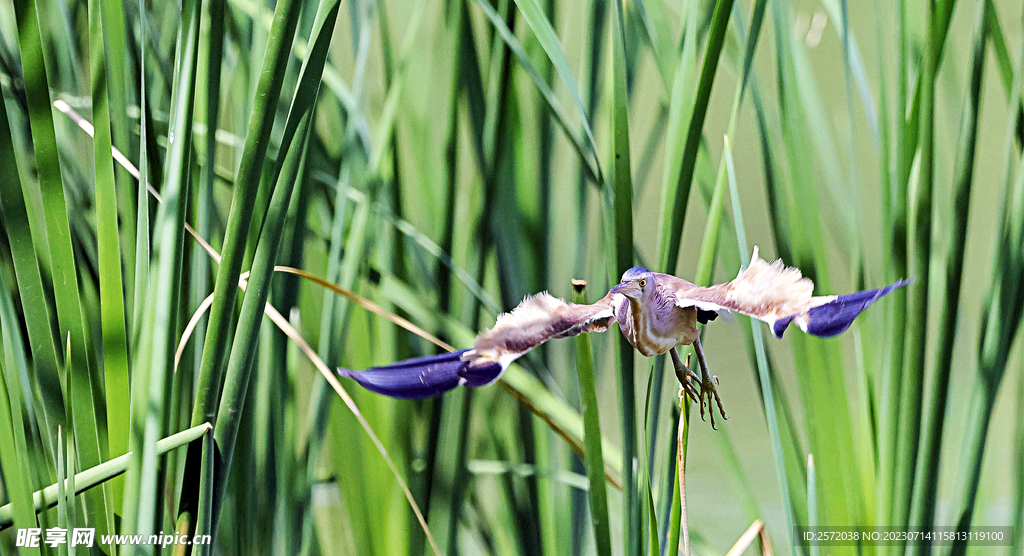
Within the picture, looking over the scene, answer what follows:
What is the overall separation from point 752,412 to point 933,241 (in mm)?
154

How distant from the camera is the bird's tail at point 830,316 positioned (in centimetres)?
14

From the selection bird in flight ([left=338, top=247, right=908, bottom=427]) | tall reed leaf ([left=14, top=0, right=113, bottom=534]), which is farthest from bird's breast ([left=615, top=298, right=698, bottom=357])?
tall reed leaf ([left=14, top=0, right=113, bottom=534])

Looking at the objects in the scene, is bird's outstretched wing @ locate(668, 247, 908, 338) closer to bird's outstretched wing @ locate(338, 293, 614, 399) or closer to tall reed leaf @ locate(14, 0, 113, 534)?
bird's outstretched wing @ locate(338, 293, 614, 399)

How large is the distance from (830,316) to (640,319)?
47 millimetres

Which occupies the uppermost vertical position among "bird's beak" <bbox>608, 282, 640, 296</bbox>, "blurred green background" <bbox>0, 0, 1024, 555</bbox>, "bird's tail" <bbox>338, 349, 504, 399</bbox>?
"blurred green background" <bbox>0, 0, 1024, 555</bbox>

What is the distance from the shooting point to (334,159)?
0.33 m

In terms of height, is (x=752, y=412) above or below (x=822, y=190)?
below

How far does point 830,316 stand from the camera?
14 centimetres

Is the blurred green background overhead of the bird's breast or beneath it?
overhead

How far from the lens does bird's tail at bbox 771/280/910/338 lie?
0.14 m

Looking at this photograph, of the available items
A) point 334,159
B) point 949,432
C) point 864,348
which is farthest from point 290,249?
point 949,432

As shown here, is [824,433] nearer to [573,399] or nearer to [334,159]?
[573,399]

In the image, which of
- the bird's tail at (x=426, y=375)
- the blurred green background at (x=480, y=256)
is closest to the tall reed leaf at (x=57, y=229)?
the blurred green background at (x=480, y=256)

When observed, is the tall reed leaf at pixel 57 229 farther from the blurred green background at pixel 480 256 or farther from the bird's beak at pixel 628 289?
the bird's beak at pixel 628 289
